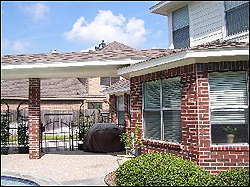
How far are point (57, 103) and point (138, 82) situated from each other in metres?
21.3

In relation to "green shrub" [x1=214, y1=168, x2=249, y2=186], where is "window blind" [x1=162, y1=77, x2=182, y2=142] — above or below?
above

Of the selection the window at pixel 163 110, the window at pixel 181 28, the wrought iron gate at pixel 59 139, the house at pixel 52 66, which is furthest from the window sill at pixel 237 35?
the wrought iron gate at pixel 59 139

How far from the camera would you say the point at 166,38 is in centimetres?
1446

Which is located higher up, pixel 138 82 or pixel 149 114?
pixel 138 82

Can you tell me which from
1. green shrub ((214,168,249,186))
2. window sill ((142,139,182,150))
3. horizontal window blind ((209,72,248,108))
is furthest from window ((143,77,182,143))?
green shrub ((214,168,249,186))

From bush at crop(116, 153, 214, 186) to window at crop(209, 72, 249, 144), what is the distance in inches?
42.9

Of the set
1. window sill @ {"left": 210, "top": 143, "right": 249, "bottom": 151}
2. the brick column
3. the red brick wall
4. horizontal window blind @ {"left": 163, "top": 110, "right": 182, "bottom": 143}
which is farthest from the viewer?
the red brick wall

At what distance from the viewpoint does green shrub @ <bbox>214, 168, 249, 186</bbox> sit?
6.36 metres

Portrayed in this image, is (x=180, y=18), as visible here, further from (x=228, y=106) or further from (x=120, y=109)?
(x=120, y=109)

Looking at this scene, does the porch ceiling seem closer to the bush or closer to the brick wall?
the brick wall

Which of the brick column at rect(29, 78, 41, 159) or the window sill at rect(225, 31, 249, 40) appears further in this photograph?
the brick column at rect(29, 78, 41, 159)

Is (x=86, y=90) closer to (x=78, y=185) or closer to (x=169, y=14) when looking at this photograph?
(x=169, y=14)

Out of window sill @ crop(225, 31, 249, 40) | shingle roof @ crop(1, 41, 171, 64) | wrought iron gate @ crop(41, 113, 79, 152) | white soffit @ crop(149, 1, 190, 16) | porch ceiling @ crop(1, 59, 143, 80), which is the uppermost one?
white soffit @ crop(149, 1, 190, 16)

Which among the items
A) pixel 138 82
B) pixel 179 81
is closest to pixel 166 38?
pixel 138 82
